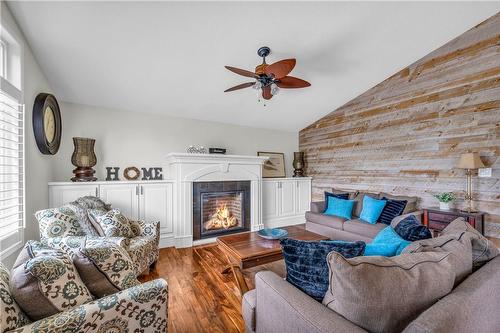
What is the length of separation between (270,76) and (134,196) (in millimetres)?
2642

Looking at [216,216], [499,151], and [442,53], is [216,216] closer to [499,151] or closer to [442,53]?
[499,151]

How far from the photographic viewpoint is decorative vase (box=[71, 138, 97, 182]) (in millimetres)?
3135

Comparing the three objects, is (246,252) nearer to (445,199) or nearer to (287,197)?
(445,199)

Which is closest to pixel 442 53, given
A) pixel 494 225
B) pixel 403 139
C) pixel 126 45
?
pixel 403 139

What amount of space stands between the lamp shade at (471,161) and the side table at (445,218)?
1.95 feet

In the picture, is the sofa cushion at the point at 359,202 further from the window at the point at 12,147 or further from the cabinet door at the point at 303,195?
the window at the point at 12,147

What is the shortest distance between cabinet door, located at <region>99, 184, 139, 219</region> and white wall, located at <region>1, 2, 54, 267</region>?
0.70 metres

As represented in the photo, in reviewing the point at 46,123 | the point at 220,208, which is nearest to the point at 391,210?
the point at 220,208

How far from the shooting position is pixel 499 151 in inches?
107

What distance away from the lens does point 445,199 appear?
9.64 ft

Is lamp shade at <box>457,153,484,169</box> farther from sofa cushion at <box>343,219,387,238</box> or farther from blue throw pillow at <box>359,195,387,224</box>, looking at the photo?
sofa cushion at <box>343,219,387,238</box>

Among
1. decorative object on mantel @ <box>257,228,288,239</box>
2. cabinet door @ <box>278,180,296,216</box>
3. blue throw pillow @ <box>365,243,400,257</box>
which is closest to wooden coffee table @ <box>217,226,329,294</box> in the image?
decorative object on mantel @ <box>257,228,288,239</box>

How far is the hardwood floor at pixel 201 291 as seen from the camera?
1.83 meters

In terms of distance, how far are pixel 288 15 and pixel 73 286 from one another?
282 cm
